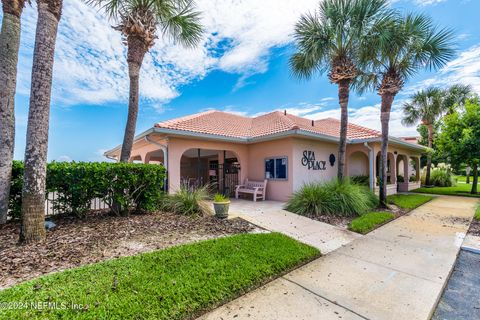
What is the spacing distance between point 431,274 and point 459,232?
3.98 metres

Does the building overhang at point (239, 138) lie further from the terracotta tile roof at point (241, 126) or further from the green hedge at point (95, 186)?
the green hedge at point (95, 186)

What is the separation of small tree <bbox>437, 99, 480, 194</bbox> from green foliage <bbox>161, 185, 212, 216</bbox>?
15270mm

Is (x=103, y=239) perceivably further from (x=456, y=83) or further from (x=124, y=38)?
(x=456, y=83)

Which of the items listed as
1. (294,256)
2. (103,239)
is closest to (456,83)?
(294,256)

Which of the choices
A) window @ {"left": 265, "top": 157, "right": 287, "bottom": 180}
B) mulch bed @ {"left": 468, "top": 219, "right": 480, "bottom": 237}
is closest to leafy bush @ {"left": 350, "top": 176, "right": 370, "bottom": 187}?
window @ {"left": 265, "top": 157, "right": 287, "bottom": 180}

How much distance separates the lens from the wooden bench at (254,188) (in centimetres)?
1128

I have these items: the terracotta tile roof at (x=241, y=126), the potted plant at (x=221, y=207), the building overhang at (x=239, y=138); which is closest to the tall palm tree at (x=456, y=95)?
the terracotta tile roof at (x=241, y=126)

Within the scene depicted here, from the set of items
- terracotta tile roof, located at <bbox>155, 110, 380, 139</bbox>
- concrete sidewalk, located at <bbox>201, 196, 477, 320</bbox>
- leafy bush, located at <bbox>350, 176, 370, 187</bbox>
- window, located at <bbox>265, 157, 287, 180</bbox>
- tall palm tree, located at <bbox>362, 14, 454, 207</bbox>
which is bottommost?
concrete sidewalk, located at <bbox>201, 196, 477, 320</bbox>

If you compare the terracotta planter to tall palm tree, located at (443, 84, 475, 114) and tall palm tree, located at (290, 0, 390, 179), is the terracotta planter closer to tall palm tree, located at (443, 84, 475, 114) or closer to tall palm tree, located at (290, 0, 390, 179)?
tall palm tree, located at (290, 0, 390, 179)

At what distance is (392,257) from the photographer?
488 centimetres

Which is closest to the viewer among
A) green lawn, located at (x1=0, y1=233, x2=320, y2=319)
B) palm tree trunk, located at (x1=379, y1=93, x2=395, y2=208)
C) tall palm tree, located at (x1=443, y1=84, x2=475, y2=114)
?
green lawn, located at (x1=0, y1=233, x2=320, y2=319)

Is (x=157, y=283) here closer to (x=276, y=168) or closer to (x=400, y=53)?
(x=276, y=168)

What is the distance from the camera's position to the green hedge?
5.94 meters

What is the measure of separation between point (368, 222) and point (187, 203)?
610 centimetres
